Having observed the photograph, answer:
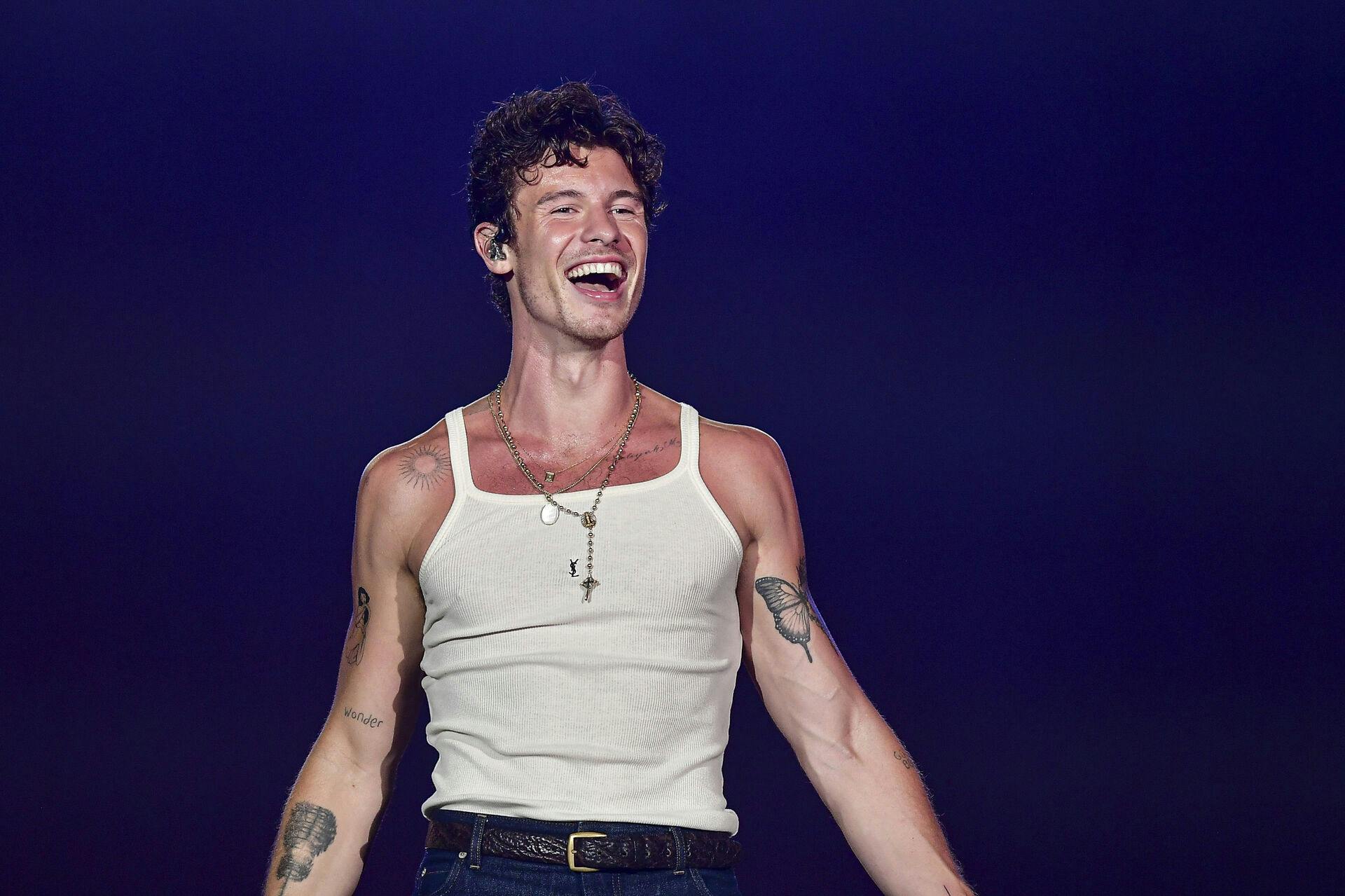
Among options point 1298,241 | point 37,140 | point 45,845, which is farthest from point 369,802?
point 1298,241

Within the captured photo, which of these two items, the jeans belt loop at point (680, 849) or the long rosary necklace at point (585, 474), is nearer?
the jeans belt loop at point (680, 849)

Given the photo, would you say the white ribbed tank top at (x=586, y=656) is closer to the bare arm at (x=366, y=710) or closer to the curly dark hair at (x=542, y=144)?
the bare arm at (x=366, y=710)

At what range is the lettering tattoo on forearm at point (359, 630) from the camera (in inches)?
97.2

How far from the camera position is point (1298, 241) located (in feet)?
11.8

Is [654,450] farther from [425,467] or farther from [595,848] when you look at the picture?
[595,848]

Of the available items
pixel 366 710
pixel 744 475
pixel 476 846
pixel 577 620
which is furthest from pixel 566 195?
pixel 476 846

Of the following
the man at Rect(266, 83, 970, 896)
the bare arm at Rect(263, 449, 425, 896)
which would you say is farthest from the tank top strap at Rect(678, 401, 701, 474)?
the bare arm at Rect(263, 449, 425, 896)

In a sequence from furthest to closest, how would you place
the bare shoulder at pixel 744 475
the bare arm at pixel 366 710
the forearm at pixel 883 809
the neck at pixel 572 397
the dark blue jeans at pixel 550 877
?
the neck at pixel 572 397
the bare shoulder at pixel 744 475
the bare arm at pixel 366 710
the forearm at pixel 883 809
the dark blue jeans at pixel 550 877

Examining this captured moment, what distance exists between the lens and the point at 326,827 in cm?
233

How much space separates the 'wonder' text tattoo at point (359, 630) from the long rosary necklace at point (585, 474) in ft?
1.16

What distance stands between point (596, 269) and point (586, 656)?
0.68 m

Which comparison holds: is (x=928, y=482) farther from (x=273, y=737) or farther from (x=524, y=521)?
(x=273, y=737)

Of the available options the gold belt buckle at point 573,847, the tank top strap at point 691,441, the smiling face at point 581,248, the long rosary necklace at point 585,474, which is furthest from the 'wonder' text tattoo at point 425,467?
the gold belt buckle at point 573,847

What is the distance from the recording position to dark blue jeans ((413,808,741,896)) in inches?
82.7
